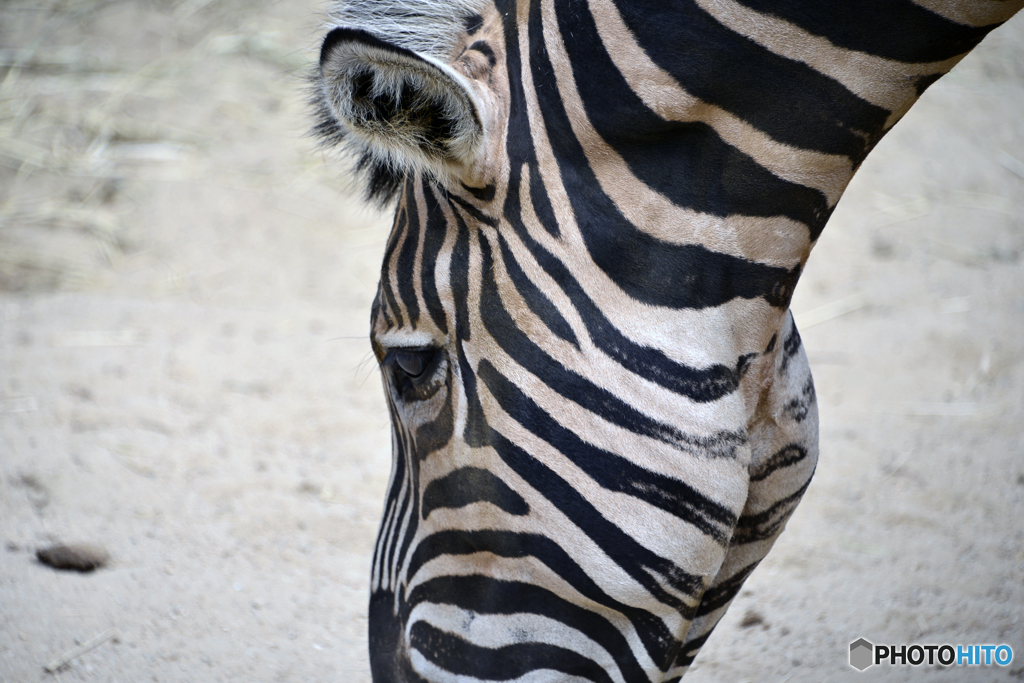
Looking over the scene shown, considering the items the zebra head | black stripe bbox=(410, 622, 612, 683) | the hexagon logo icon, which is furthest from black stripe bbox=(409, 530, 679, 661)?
the hexagon logo icon

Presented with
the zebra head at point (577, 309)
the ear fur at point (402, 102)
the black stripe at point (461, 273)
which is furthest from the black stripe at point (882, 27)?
the black stripe at point (461, 273)

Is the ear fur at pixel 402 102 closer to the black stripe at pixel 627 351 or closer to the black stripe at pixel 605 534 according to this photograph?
the black stripe at pixel 627 351

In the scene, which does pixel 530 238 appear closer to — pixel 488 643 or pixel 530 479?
pixel 530 479

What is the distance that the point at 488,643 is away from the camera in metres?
1.59

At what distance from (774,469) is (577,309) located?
0.57 meters

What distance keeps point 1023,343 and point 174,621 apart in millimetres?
4869

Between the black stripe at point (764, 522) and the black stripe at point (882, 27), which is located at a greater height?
the black stripe at point (882, 27)

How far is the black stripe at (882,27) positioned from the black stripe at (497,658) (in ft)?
4.12

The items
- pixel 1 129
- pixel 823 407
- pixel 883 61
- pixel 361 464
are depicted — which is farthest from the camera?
pixel 1 129

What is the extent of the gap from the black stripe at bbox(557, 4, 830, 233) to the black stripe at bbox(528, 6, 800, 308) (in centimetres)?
6

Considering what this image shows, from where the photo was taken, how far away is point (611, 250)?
4.60ft

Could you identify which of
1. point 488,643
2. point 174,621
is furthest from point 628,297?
point 174,621

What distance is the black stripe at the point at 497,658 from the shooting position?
5.08 feet

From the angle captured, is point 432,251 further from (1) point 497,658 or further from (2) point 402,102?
(1) point 497,658
